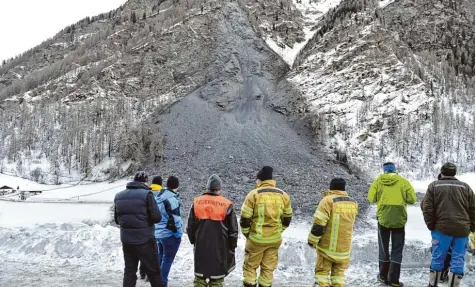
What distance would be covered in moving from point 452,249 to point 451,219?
0.40 m

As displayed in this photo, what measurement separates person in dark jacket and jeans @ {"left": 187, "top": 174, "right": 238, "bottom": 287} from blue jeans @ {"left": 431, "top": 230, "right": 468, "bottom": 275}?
265 centimetres

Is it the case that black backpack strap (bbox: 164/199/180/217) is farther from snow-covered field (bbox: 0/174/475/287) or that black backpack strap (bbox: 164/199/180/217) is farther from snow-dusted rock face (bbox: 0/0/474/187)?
snow-dusted rock face (bbox: 0/0/474/187)

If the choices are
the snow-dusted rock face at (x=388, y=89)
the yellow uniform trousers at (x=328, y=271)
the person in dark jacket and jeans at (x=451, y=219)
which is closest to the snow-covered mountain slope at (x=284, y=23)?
the snow-dusted rock face at (x=388, y=89)

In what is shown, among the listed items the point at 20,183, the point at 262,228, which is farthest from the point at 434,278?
the point at 20,183

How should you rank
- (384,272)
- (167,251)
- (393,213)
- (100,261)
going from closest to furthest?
(167,251) < (393,213) < (384,272) < (100,261)

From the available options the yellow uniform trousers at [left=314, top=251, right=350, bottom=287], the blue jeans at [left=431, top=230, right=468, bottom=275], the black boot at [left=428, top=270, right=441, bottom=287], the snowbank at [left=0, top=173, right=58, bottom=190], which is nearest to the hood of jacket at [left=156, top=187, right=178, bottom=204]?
the yellow uniform trousers at [left=314, top=251, right=350, bottom=287]

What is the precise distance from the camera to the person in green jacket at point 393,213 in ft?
18.6

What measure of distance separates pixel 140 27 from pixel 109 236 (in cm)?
4178

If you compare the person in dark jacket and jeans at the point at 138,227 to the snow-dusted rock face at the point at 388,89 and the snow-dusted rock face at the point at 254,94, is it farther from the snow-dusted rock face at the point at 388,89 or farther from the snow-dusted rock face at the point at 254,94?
the snow-dusted rock face at the point at 388,89

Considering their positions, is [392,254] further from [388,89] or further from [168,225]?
[388,89]

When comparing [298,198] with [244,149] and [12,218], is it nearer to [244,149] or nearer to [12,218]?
[244,149]

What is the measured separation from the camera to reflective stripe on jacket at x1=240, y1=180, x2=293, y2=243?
191 inches

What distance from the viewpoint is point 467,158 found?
1009 inches

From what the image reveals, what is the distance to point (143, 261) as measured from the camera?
15.7 feet
